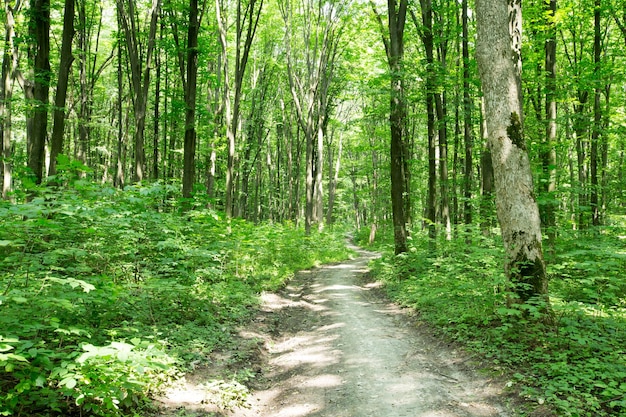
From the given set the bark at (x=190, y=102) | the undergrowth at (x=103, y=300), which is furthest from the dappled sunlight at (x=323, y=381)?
the bark at (x=190, y=102)

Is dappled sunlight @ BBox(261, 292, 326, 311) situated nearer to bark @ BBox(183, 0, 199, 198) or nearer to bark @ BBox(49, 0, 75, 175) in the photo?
bark @ BBox(183, 0, 199, 198)

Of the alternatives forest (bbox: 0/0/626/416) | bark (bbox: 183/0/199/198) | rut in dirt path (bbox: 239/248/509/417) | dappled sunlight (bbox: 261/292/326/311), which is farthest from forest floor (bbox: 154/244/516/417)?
bark (bbox: 183/0/199/198)

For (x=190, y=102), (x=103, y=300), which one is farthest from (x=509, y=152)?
(x=190, y=102)

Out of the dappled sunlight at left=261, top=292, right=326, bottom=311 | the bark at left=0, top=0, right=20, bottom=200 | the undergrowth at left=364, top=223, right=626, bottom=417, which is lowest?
the dappled sunlight at left=261, top=292, right=326, bottom=311

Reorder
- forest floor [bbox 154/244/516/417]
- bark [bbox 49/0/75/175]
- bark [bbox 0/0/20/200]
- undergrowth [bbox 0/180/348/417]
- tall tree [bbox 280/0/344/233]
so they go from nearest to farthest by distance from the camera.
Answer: undergrowth [bbox 0/180/348/417] < forest floor [bbox 154/244/516/417] < bark [bbox 49/0/75/175] < bark [bbox 0/0/20/200] < tall tree [bbox 280/0/344/233]

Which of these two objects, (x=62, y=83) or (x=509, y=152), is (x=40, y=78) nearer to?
(x=62, y=83)

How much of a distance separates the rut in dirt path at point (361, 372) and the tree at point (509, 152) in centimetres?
176

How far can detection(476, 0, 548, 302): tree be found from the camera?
19.7 feet

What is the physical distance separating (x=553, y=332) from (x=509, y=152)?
9.15ft

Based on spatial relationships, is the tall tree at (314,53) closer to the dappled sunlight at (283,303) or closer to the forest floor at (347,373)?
the dappled sunlight at (283,303)

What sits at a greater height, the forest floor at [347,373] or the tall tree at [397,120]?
the tall tree at [397,120]

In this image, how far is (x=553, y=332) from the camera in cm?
555

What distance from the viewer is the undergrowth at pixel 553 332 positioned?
418 centimetres

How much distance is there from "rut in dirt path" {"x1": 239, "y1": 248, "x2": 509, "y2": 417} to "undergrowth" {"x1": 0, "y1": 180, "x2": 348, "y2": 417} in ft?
3.85
